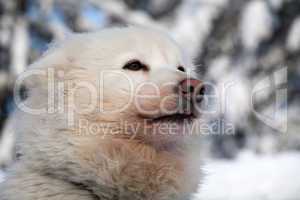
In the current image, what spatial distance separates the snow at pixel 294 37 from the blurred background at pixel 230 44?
1.4 inches

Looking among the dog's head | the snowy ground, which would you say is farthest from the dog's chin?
the snowy ground

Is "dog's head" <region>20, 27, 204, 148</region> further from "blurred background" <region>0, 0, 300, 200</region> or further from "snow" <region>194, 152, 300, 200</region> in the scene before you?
"blurred background" <region>0, 0, 300, 200</region>

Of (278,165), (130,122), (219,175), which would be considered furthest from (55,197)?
(278,165)

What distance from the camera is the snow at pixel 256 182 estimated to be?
5190 millimetres

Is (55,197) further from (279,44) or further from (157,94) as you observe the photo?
(279,44)

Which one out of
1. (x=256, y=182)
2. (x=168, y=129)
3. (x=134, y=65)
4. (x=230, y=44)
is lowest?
(x=256, y=182)

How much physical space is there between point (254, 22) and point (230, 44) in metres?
1.29

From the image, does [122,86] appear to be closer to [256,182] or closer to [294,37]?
[256,182]

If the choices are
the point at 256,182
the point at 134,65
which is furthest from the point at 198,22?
the point at 134,65

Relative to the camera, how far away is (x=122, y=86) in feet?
9.98

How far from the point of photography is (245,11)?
19438 mm

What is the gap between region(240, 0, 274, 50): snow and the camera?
19.1m

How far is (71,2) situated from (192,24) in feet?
14.1

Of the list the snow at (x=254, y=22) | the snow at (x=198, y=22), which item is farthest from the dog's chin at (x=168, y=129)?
the snow at (x=254, y=22)
